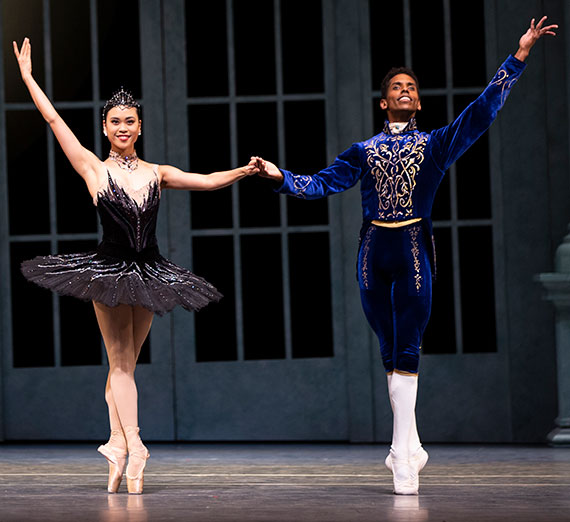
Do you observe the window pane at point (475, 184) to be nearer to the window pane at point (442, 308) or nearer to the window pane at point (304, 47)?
the window pane at point (442, 308)

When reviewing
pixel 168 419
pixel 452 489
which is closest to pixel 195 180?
pixel 452 489

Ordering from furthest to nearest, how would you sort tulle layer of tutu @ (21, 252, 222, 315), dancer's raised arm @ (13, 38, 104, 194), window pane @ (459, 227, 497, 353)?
window pane @ (459, 227, 497, 353)
dancer's raised arm @ (13, 38, 104, 194)
tulle layer of tutu @ (21, 252, 222, 315)

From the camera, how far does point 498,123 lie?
17.8 ft

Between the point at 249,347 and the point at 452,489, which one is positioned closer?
the point at 452,489

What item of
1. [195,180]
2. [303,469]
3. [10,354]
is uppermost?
[195,180]

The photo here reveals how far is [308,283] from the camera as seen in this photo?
5504 mm

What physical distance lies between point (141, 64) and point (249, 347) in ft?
5.31

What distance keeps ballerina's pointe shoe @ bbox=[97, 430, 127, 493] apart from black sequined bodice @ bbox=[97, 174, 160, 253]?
707mm

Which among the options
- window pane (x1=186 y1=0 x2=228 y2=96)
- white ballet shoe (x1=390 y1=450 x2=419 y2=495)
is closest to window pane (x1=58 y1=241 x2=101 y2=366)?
window pane (x1=186 y1=0 x2=228 y2=96)

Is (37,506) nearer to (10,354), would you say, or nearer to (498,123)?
(10,354)

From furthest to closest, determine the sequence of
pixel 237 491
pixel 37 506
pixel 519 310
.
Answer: pixel 519 310 < pixel 237 491 < pixel 37 506

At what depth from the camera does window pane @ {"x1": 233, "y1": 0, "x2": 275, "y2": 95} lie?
5.52m

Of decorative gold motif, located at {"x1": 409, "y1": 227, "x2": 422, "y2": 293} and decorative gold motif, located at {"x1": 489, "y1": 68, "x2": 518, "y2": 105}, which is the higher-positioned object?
decorative gold motif, located at {"x1": 489, "y1": 68, "x2": 518, "y2": 105}

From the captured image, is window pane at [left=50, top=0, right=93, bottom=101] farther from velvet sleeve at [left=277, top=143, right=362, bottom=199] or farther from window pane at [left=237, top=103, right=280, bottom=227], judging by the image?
velvet sleeve at [left=277, top=143, right=362, bottom=199]
